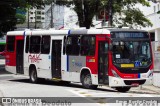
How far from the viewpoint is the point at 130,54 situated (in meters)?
19.2

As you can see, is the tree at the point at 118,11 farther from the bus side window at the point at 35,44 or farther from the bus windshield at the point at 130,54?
the bus windshield at the point at 130,54

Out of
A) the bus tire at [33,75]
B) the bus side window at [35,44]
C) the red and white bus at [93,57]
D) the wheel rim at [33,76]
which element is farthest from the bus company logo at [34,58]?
the wheel rim at [33,76]

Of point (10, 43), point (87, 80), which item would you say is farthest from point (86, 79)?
point (10, 43)

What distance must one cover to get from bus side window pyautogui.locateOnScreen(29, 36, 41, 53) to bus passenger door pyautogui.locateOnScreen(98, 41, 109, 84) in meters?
5.54

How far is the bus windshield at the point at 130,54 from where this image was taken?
750 inches

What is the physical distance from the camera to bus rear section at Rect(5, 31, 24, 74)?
2589 cm

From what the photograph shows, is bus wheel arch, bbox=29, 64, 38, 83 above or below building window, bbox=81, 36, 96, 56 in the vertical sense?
below

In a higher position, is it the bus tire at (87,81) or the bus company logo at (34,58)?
the bus company logo at (34,58)

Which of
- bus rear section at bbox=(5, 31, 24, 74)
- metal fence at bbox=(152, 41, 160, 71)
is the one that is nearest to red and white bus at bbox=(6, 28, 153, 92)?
bus rear section at bbox=(5, 31, 24, 74)

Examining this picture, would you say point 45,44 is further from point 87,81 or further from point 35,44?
point 87,81

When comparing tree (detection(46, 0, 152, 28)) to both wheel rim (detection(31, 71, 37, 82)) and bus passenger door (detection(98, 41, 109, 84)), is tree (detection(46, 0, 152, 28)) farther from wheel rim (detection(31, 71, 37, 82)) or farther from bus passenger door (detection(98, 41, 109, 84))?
bus passenger door (detection(98, 41, 109, 84))

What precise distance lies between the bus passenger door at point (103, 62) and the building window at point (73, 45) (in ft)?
5.96

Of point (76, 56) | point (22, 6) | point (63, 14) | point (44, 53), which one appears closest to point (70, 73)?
point (76, 56)

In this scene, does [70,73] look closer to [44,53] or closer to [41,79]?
[44,53]
